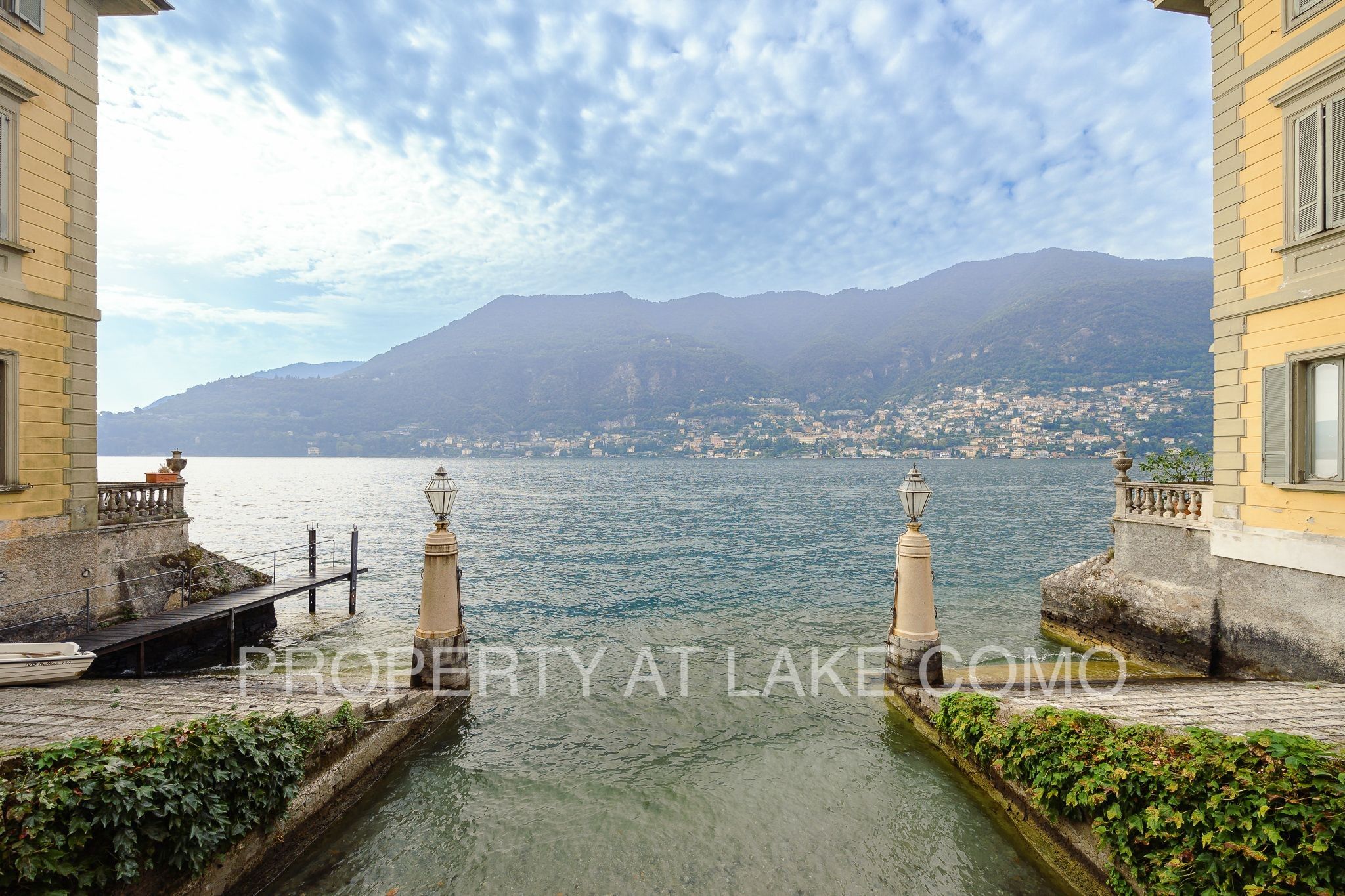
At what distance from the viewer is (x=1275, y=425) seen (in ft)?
27.8

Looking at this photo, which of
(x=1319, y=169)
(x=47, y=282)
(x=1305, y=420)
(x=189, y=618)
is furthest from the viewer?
(x=189, y=618)

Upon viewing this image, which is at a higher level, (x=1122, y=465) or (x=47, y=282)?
(x=47, y=282)

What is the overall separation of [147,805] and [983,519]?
4234 cm

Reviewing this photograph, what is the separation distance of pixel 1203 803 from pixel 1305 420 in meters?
7.49

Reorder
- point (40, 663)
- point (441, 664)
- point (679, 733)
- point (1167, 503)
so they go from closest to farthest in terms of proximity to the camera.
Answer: point (40, 663), point (679, 733), point (441, 664), point (1167, 503)

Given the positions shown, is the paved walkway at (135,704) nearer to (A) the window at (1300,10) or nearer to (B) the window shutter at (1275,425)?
(B) the window shutter at (1275,425)

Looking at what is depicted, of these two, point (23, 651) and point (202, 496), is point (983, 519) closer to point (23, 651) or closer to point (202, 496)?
point (23, 651)

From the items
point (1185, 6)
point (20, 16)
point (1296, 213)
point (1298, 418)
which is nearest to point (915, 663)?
point (1298, 418)

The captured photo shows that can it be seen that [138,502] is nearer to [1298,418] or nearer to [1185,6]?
[1298,418]

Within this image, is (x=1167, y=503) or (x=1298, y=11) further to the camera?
(x=1167, y=503)

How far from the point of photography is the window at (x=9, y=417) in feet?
28.5

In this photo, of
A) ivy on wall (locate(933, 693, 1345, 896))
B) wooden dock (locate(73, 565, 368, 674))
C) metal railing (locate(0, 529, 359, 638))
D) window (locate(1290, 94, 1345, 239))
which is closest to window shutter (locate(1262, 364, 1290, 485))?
window (locate(1290, 94, 1345, 239))

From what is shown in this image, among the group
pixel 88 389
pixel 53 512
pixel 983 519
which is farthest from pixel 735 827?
pixel 983 519

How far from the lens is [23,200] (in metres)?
8.89
